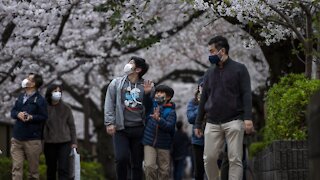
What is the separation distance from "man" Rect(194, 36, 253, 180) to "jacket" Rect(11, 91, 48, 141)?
3403mm

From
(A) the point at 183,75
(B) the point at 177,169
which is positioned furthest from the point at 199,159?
(A) the point at 183,75

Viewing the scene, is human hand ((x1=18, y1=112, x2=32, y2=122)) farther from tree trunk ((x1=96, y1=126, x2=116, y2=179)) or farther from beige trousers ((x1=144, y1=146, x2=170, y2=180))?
Result: tree trunk ((x1=96, y1=126, x2=116, y2=179))

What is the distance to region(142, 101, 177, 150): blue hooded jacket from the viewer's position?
11.1 meters

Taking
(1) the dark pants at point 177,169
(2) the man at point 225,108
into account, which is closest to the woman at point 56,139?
(2) the man at point 225,108

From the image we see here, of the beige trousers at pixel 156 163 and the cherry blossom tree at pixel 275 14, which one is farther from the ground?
the cherry blossom tree at pixel 275 14

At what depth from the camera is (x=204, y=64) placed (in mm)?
24125

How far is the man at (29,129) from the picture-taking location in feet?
38.3

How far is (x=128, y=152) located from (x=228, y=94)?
201 cm

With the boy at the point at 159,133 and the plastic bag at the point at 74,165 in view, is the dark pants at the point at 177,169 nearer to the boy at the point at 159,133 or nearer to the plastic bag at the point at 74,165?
the plastic bag at the point at 74,165

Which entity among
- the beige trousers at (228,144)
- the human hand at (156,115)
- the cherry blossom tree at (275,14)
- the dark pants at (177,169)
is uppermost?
the cherry blossom tree at (275,14)

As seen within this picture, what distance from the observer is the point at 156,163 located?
11352 millimetres

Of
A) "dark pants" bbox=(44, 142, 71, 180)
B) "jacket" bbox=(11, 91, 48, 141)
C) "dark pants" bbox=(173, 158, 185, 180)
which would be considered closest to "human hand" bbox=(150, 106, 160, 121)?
"jacket" bbox=(11, 91, 48, 141)

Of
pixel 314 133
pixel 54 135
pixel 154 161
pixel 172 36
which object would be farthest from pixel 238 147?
pixel 172 36

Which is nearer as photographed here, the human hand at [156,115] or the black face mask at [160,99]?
the human hand at [156,115]
